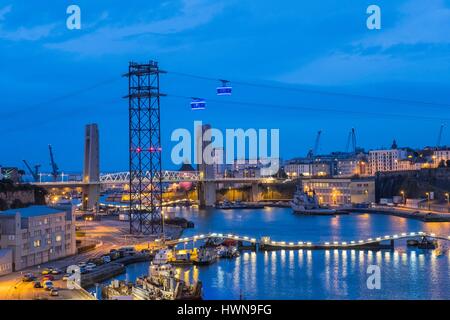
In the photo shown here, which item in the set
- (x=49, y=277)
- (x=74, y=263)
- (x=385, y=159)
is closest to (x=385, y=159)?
(x=385, y=159)

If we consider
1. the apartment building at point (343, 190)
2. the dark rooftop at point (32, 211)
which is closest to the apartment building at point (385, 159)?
the apartment building at point (343, 190)

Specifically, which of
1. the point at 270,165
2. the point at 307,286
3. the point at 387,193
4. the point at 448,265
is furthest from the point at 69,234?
the point at 270,165

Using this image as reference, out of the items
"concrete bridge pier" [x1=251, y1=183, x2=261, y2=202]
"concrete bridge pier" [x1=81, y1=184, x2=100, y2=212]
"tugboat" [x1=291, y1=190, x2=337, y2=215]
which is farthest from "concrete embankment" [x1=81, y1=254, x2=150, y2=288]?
"concrete bridge pier" [x1=251, y1=183, x2=261, y2=202]

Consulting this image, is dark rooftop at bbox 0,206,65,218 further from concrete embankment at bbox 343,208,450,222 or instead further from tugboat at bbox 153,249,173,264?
concrete embankment at bbox 343,208,450,222

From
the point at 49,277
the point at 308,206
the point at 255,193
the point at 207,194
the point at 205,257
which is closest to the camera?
the point at 49,277

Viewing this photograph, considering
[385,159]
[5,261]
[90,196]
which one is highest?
[385,159]

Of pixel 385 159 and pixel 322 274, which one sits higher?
pixel 385 159

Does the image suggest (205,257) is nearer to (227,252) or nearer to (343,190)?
(227,252)
